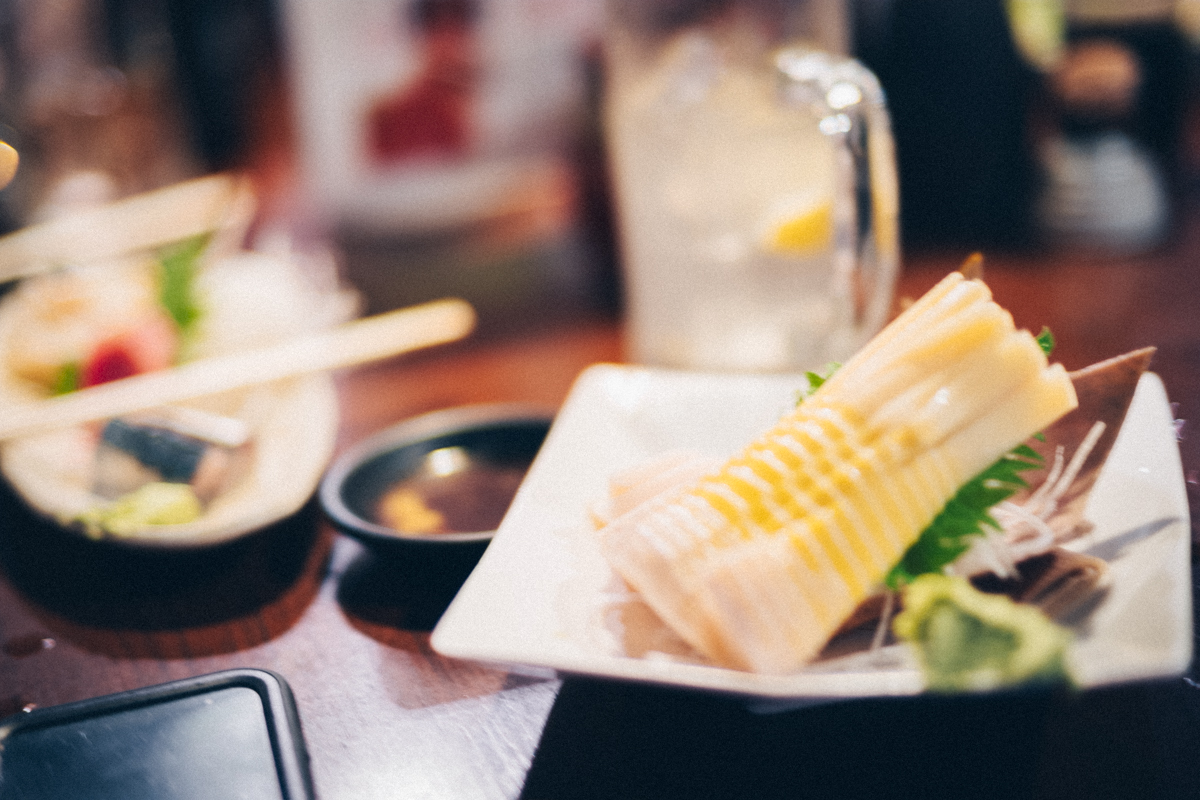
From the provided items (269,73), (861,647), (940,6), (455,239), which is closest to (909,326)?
(861,647)

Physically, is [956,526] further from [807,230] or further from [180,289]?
[180,289]

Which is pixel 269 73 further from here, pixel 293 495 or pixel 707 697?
pixel 707 697

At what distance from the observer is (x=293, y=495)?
841mm

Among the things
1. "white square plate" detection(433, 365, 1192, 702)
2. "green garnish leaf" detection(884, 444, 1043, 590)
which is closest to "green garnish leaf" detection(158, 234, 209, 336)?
"white square plate" detection(433, 365, 1192, 702)

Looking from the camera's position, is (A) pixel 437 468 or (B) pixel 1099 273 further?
(B) pixel 1099 273

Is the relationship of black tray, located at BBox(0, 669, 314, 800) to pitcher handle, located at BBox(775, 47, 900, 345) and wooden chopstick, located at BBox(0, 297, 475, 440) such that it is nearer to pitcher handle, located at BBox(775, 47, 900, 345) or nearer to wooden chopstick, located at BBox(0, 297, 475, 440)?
wooden chopstick, located at BBox(0, 297, 475, 440)

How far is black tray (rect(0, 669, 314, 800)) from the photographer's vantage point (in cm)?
54

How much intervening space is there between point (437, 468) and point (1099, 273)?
4.00 ft

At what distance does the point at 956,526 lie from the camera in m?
0.59

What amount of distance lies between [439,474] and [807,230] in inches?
23.0

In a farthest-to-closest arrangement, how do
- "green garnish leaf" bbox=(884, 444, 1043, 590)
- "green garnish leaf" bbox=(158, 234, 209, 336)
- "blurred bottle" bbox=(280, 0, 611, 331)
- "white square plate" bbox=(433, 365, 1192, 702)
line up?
1. "blurred bottle" bbox=(280, 0, 611, 331)
2. "green garnish leaf" bbox=(158, 234, 209, 336)
3. "green garnish leaf" bbox=(884, 444, 1043, 590)
4. "white square plate" bbox=(433, 365, 1192, 702)

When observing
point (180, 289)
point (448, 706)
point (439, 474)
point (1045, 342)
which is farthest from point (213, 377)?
point (1045, 342)

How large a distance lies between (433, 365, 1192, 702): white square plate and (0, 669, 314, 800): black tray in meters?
0.15

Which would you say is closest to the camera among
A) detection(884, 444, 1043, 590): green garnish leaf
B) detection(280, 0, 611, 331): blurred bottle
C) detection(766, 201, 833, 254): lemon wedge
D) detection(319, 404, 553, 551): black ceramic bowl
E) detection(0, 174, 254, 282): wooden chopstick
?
detection(884, 444, 1043, 590): green garnish leaf
